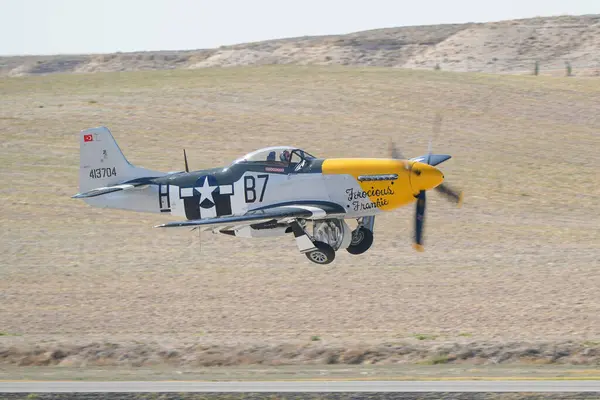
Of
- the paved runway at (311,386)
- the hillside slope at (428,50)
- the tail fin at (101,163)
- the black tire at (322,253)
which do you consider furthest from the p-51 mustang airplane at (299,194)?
the hillside slope at (428,50)

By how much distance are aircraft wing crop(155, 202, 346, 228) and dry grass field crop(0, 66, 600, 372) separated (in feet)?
11.0

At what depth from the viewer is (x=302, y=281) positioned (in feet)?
95.7

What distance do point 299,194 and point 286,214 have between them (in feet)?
2.41

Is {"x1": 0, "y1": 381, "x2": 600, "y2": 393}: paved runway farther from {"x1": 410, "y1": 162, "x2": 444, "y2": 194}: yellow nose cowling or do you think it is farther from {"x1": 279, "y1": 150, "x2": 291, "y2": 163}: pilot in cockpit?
{"x1": 279, "y1": 150, "x2": 291, "y2": 163}: pilot in cockpit

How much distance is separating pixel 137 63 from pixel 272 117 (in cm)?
4875

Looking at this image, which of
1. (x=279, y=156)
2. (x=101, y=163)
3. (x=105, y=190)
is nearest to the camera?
(x=279, y=156)

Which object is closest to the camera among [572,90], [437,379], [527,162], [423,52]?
[437,379]

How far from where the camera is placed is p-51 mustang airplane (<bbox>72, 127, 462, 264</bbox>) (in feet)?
74.2

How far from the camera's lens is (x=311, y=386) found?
66.9 ft

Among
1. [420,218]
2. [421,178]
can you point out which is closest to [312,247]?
[420,218]

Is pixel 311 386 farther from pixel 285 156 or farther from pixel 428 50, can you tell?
pixel 428 50

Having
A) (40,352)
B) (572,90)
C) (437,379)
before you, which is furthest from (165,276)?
(572,90)

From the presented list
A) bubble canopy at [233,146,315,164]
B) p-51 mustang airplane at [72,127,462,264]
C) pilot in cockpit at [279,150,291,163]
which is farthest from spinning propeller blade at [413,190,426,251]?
pilot in cockpit at [279,150,291,163]

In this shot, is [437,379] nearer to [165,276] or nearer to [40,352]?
[40,352]
